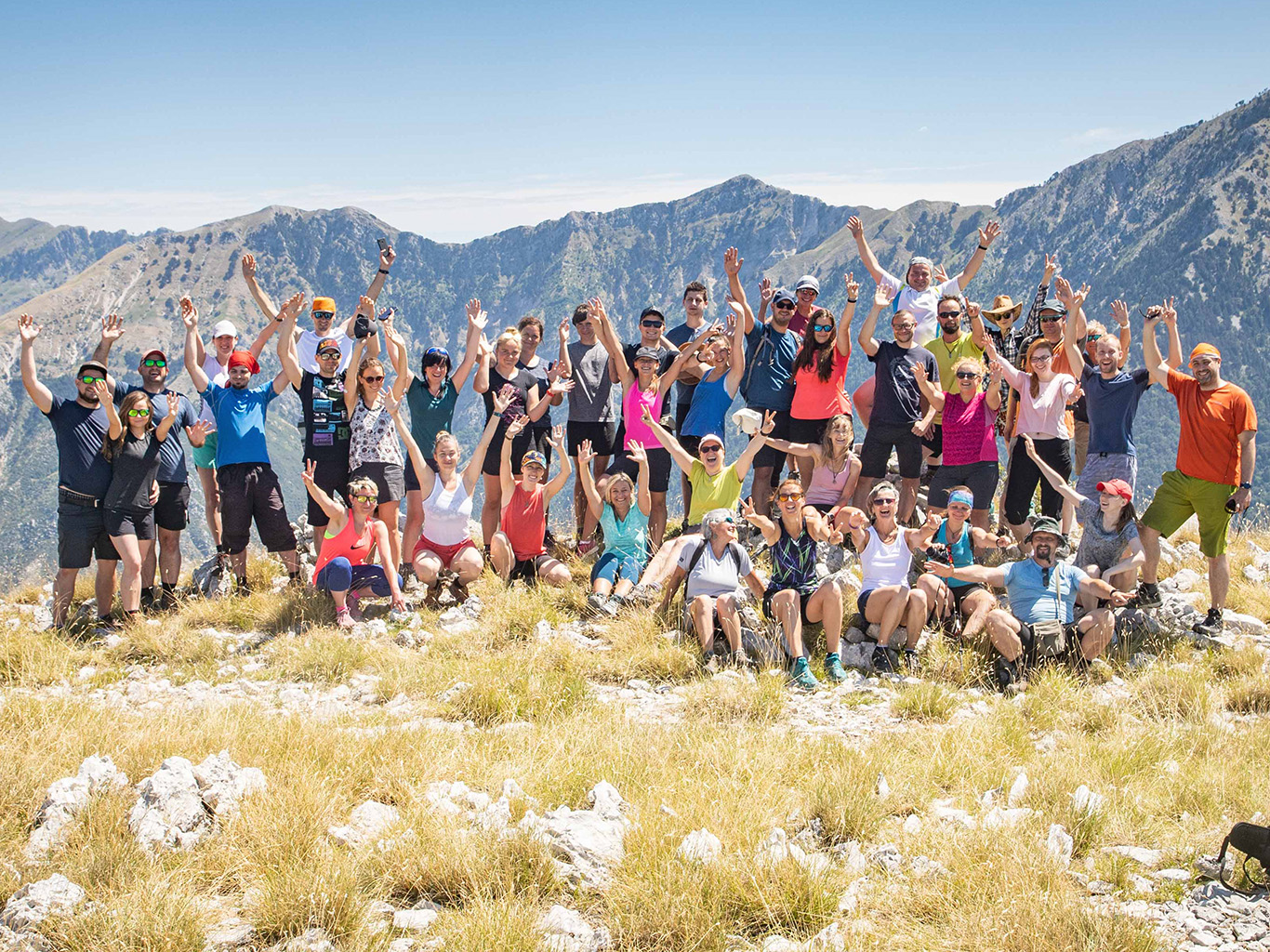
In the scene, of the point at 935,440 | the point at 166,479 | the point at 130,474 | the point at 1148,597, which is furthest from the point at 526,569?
the point at 1148,597

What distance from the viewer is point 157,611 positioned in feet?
35.3

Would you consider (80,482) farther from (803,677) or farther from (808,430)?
(808,430)

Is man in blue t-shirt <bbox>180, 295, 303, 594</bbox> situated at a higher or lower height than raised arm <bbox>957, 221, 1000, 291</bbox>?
lower

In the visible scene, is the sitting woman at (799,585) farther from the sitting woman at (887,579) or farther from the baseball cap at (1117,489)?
the baseball cap at (1117,489)

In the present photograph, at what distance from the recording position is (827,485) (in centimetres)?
1136

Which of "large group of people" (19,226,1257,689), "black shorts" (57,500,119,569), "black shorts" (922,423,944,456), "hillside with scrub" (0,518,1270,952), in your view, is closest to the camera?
"hillside with scrub" (0,518,1270,952)

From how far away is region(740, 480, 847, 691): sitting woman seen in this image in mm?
9062

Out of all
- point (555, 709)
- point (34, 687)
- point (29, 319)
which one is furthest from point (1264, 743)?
point (29, 319)

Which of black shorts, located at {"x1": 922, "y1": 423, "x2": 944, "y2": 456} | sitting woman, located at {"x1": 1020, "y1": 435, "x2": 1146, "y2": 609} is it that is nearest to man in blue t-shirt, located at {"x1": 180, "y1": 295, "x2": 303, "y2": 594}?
black shorts, located at {"x1": 922, "y1": 423, "x2": 944, "y2": 456}

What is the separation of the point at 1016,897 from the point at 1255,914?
55.5 inches

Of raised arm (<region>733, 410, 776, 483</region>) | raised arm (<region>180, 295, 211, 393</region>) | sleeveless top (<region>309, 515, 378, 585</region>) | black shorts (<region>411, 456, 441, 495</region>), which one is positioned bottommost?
sleeveless top (<region>309, 515, 378, 585</region>)

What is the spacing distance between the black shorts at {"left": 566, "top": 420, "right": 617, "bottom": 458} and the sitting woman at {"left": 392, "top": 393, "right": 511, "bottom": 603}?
2.30m

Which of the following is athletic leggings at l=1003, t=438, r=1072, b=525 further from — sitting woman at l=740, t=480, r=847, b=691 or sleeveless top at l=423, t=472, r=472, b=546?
sleeveless top at l=423, t=472, r=472, b=546

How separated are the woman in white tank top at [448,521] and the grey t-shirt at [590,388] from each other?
2252 mm
